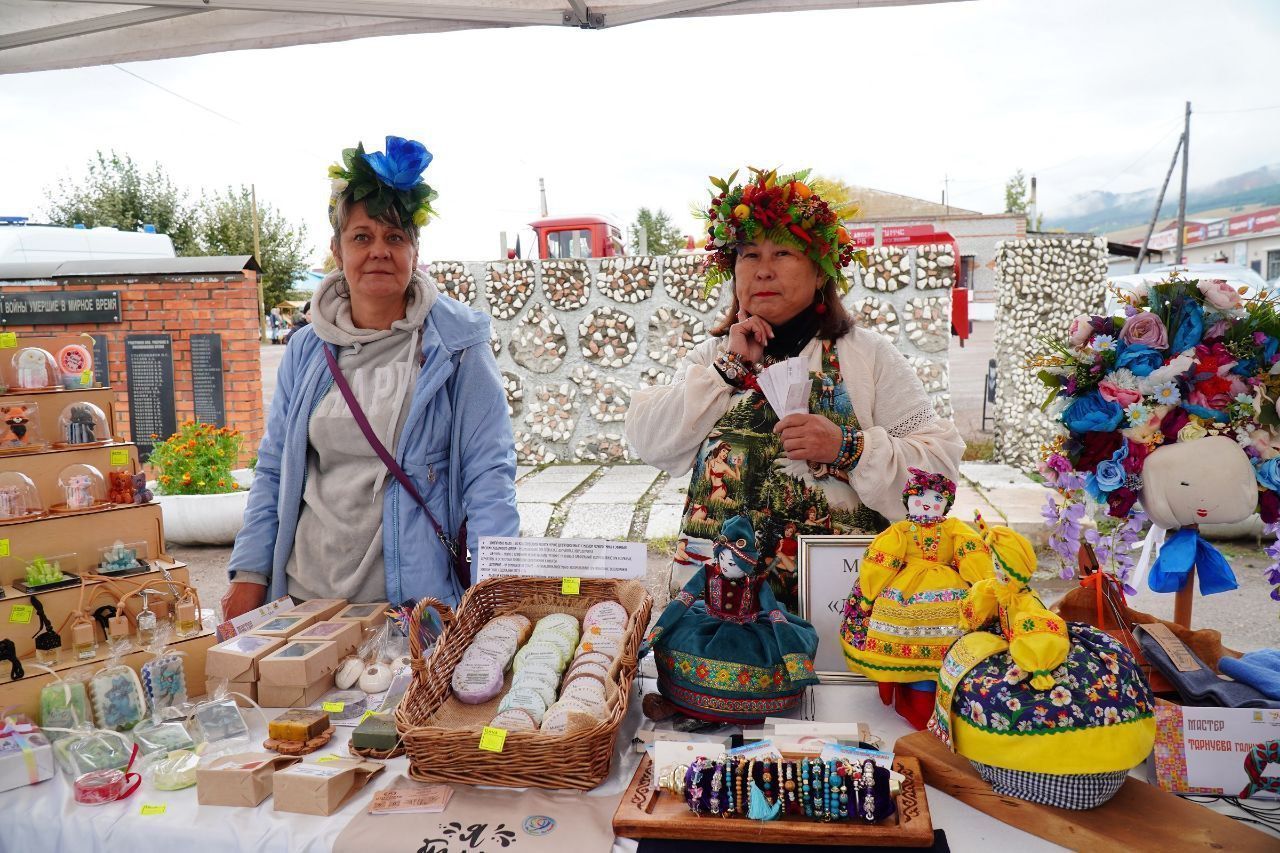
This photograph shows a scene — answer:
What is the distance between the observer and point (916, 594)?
1.42 m

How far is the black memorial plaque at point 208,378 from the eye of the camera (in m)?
7.62

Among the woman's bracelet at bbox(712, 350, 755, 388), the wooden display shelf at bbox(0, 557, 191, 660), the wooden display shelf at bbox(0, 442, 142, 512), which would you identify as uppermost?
the woman's bracelet at bbox(712, 350, 755, 388)

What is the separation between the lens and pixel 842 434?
195cm

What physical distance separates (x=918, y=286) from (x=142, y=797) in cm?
770

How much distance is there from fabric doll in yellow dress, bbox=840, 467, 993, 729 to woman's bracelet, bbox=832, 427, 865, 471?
433 mm

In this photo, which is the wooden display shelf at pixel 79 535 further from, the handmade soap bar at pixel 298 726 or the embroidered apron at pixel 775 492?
the embroidered apron at pixel 775 492

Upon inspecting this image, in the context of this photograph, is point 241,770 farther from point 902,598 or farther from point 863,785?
point 902,598

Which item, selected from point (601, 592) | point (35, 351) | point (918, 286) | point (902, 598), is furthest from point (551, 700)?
point (918, 286)

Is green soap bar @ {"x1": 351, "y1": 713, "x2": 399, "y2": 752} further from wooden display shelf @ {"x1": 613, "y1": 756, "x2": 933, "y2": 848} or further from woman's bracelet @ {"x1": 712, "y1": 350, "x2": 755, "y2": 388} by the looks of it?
woman's bracelet @ {"x1": 712, "y1": 350, "x2": 755, "y2": 388}

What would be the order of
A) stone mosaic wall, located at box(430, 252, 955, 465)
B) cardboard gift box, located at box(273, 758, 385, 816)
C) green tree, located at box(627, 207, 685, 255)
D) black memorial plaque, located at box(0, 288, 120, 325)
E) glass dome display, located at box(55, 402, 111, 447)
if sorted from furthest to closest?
green tree, located at box(627, 207, 685, 255) < stone mosaic wall, located at box(430, 252, 955, 465) < black memorial plaque, located at box(0, 288, 120, 325) < glass dome display, located at box(55, 402, 111, 447) < cardboard gift box, located at box(273, 758, 385, 816)

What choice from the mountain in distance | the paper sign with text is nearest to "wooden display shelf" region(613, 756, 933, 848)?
the paper sign with text

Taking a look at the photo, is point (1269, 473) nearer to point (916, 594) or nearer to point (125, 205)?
point (916, 594)

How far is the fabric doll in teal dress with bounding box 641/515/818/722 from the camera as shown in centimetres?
148

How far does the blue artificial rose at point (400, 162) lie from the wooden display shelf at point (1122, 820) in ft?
6.11
